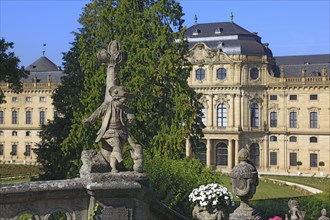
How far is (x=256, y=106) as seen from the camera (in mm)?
58531

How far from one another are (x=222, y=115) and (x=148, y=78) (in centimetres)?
3667

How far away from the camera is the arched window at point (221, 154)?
58000 millimetres

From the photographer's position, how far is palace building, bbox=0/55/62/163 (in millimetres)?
68750

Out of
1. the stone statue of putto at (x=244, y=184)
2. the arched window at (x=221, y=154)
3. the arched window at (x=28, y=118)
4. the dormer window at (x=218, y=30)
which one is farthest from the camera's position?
the arched window at (x=28, y=118)

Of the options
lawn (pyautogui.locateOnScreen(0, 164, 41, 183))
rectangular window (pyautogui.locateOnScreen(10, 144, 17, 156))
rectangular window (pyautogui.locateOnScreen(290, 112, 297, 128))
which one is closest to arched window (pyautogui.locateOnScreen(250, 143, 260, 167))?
rectangular window (pyautogui.locateOnScreen(290, 112, 297, 128))

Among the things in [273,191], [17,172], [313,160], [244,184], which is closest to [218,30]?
[313,160]

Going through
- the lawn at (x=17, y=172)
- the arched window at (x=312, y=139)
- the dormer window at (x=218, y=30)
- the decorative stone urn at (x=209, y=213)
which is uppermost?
the dormer window at (x=218, y=30)

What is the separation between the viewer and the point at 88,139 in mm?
22562

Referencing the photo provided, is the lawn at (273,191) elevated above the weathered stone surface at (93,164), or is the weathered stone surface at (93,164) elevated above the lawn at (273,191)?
the weathered stone surface at (93,164)

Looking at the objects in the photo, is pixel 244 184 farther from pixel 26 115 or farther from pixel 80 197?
pixel 26 115

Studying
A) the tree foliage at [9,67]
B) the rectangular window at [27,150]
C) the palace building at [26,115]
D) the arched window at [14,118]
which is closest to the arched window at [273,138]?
the palace building at [26,115]

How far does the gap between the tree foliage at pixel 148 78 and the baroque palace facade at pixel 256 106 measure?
1303 inches

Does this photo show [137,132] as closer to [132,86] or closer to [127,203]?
[132,86]

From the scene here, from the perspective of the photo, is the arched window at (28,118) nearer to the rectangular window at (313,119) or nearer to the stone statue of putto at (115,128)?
the rectangular window at (313,119)
